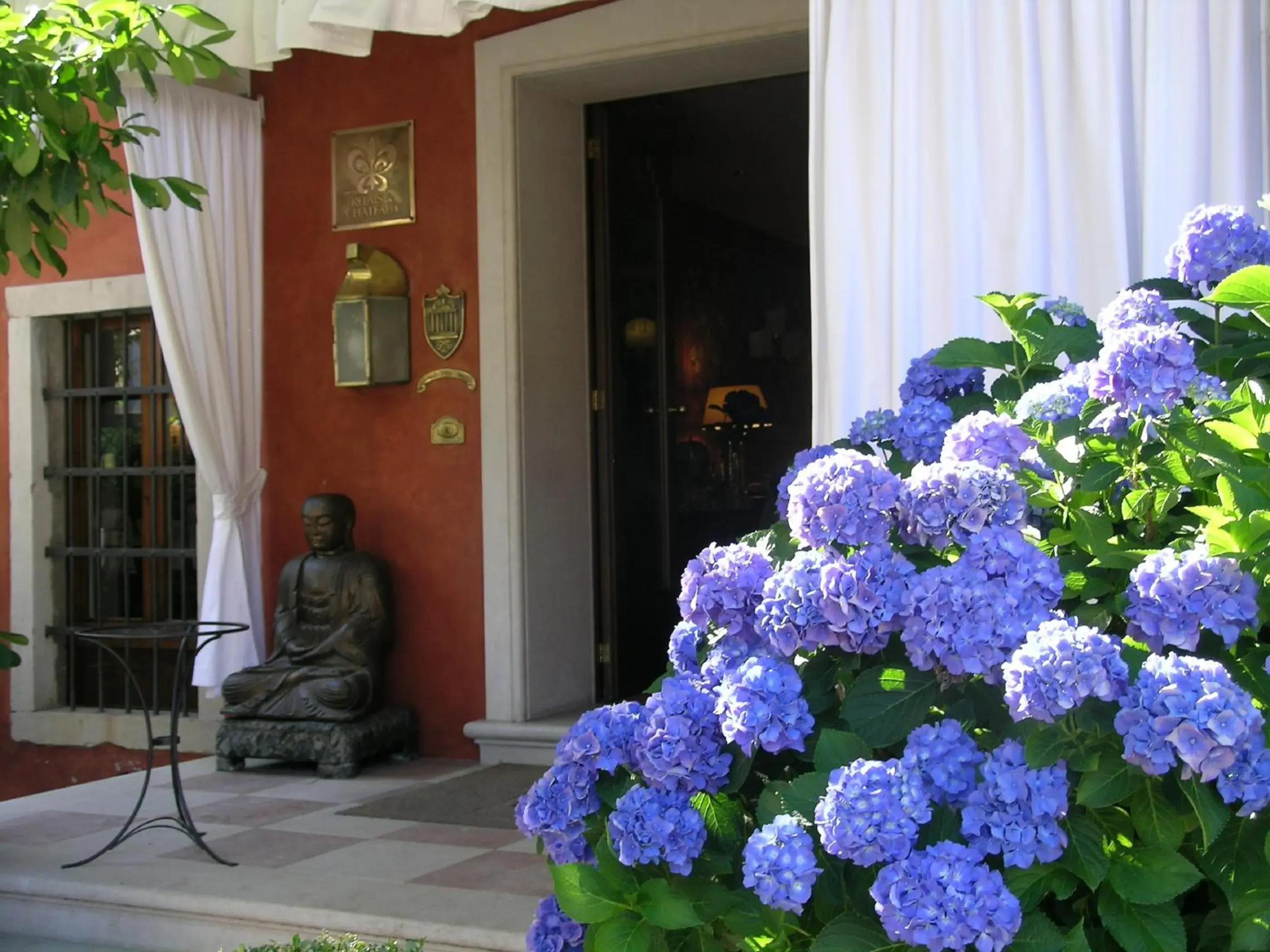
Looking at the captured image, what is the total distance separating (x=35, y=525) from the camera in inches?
308

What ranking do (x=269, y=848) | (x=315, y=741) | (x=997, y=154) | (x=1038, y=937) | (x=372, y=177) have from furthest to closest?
(x=372, y=177), (x=315, y=741), (x=269, y=848), (x=997, y=154), (x=1038, y=937)

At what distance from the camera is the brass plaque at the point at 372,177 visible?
6.85m

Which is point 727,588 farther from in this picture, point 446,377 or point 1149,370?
point 446,377

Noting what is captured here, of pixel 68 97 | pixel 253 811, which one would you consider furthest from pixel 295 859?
pixel 68 97

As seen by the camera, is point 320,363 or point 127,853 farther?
point 320,363

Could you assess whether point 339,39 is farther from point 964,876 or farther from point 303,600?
point 964,876

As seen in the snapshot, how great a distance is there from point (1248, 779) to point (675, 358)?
587 cm

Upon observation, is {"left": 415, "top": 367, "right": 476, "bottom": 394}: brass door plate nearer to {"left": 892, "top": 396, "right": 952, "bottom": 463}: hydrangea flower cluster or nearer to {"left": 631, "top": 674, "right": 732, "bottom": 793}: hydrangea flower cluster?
{"left": 892, "top": 396, "right": 952, "bottom": 463}: hydrangea flower cluster

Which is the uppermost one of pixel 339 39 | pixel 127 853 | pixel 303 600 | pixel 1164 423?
pixel 339 39

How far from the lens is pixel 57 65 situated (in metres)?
3.83

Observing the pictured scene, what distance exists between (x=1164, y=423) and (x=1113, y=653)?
1.29ft

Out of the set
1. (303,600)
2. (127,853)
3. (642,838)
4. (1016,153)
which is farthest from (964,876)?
(303,600)

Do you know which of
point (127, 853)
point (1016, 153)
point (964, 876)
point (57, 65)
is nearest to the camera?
point (964, 876)

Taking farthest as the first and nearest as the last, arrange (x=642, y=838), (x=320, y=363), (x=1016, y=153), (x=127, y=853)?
(x=320, y=363) < (x=127, y=853) < (x=1016, y=153) < (x=642, y=838)
